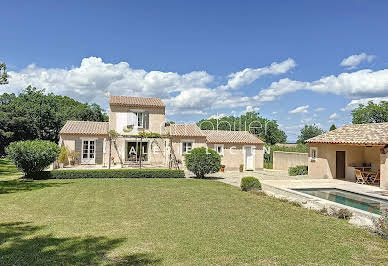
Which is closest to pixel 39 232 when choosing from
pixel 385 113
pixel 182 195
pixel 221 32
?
pixel 182 195

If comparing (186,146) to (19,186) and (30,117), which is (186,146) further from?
(30,117)

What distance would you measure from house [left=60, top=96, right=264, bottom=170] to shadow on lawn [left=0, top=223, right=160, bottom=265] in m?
18.1

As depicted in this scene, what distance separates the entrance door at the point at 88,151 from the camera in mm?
26406

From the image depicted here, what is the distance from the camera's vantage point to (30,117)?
3738 cm

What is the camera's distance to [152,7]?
16859 millimetres

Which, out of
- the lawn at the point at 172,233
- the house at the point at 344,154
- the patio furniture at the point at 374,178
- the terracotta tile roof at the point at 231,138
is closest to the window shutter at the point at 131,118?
the terracotta tile roof at the point at 231,138

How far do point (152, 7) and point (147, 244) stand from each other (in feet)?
46.0

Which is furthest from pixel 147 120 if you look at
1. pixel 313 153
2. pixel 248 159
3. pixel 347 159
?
pixel 347 159

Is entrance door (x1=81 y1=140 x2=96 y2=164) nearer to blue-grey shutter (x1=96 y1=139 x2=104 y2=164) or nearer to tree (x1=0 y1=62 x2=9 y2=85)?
blue-grey shutter (x1=96 y1=139 x2=104 y2=164)

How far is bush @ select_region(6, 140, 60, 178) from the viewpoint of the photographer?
19016mm

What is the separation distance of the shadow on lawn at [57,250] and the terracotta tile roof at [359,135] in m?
15.7

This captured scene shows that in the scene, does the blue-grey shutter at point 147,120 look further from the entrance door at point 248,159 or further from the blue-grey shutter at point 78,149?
the entrance door at point 248,159

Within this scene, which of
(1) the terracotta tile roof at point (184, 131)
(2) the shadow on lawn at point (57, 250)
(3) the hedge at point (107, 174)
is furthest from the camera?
(1) the terracotta tile roof at point (184, 131)

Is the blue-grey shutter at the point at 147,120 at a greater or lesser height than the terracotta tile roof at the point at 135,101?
lesser
